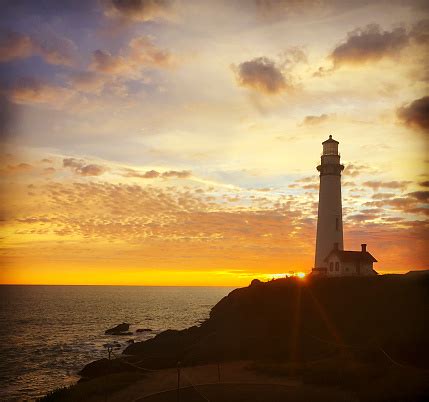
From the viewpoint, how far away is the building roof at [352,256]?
4453 centimetres

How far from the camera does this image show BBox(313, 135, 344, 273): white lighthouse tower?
4656cm

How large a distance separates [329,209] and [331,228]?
205 centimetres

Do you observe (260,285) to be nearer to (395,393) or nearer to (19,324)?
(395,393)

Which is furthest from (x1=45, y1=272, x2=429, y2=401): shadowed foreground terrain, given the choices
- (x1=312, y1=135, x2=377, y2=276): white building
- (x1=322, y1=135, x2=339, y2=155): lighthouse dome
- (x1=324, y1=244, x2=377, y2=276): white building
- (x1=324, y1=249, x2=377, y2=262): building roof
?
(x1=322, y1=135, x2=339, y2=155): lighthouse dome

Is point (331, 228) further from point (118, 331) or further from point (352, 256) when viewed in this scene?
point (118, 331)

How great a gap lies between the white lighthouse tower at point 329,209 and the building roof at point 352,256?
1094 mm

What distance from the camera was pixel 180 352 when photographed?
3872 centimetres

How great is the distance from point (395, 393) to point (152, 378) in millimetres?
17127

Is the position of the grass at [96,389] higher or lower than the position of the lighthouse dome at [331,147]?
lower

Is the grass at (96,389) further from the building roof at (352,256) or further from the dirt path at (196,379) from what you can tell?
the building roof at (352,256)

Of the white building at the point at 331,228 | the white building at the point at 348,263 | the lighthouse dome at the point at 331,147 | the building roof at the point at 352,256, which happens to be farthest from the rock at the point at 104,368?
the lighthouse dome at the point at 331,147

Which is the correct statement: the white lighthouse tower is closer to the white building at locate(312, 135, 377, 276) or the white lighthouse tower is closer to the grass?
the white building at locate(312, 135, 377, 276)

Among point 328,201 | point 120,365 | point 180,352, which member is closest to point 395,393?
point 180,352

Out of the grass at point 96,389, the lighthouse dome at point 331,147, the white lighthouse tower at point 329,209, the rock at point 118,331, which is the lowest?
the rock at point 118,331
